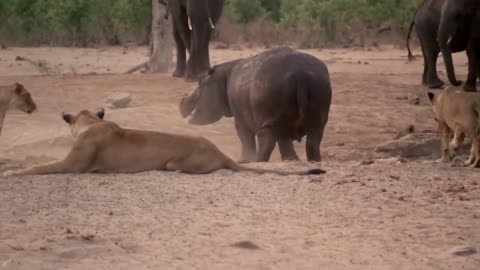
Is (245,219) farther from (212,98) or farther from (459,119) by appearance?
(212,98)

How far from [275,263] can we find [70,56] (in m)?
23.8

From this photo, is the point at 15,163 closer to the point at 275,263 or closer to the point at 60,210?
the point at 60,210

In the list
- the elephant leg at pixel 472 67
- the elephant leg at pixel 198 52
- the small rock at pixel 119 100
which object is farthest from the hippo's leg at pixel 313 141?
the elephant leg at pixel 198 52

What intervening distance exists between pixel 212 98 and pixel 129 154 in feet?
13.9

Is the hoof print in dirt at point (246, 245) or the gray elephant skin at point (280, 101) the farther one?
the gray elephant skin at point (280, 101)

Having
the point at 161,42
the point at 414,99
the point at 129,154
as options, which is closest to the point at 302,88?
the point at 129,154

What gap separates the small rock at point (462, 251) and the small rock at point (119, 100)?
33.0 feet

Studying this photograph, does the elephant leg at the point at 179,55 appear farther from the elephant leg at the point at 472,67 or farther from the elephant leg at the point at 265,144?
the elephant leg at the point at 265,144

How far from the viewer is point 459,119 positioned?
11133mm

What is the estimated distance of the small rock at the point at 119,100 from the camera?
16.8 metres

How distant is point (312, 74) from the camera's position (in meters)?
12.1

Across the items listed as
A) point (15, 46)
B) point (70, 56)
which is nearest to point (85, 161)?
point (70, 56)

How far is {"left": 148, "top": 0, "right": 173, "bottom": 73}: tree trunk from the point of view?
22562mm

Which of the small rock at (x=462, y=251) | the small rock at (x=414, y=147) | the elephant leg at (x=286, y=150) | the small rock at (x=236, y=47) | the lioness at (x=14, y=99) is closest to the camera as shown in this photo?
the small rock at (x=462, y=251)
